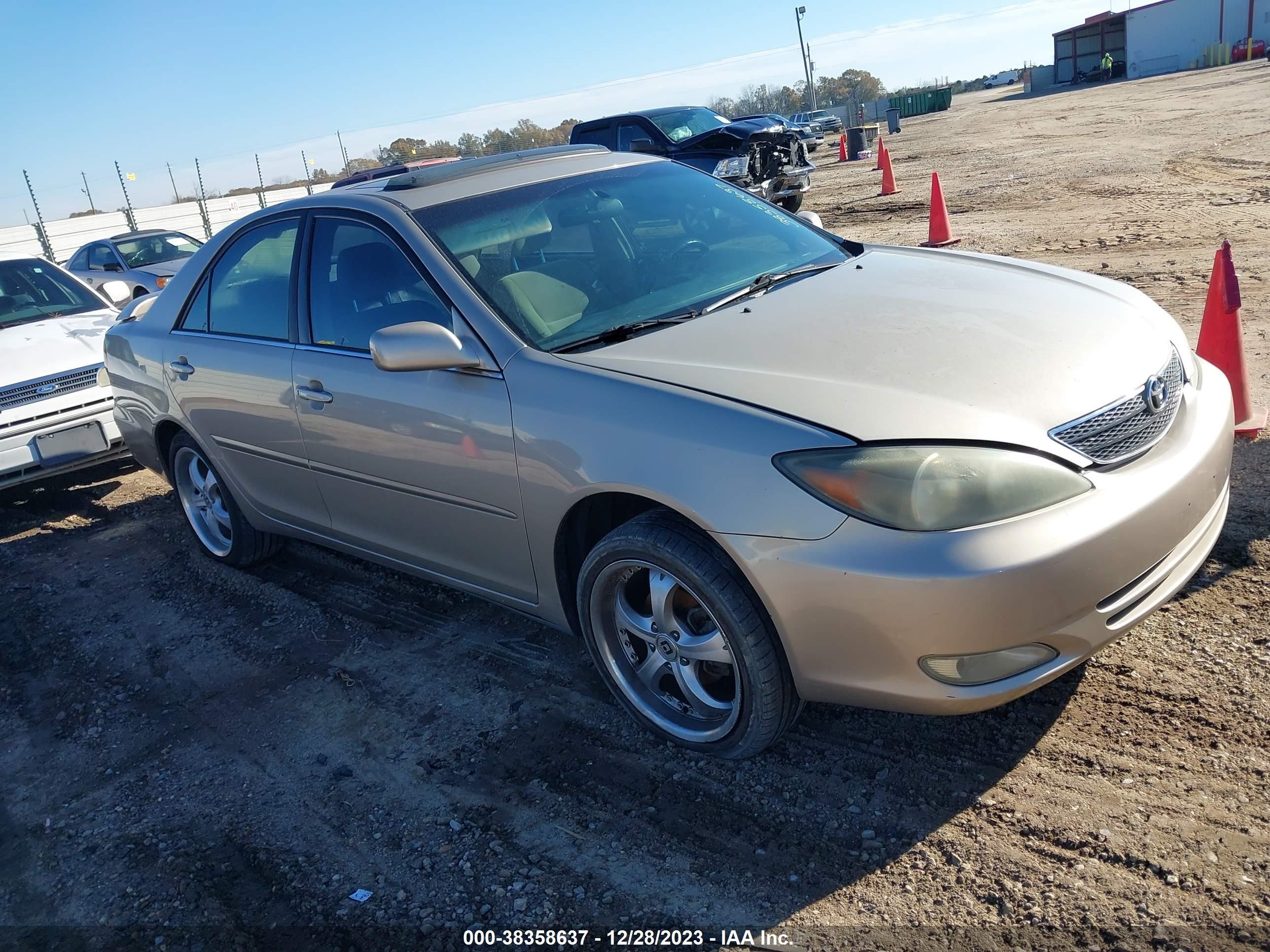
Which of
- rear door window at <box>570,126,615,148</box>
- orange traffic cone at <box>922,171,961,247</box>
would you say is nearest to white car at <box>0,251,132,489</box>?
orange traffic cone at <box>922,171,961,247</box>

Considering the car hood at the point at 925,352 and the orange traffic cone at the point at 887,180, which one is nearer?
the car hood at the point at 925,352

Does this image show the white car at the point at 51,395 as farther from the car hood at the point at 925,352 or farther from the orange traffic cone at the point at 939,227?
the orange traffic cone at the point at 939,227

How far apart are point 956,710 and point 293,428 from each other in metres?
2.77

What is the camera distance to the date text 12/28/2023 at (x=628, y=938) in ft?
7.55

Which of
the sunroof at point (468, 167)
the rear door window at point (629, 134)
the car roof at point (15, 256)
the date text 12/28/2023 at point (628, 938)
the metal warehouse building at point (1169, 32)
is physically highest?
the metal warehouse building at point (1169, 32)

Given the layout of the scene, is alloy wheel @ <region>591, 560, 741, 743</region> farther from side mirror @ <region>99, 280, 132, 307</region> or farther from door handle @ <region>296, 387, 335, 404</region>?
side mirror @ <region>99, 280, 132, 307</region>

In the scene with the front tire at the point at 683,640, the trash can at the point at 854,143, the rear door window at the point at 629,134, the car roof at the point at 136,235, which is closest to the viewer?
the front tire at the point at 683,640

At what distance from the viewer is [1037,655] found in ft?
7.84

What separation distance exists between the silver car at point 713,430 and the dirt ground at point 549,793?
35 cm

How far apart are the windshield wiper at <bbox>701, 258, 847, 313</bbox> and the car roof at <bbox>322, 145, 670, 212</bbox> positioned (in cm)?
95

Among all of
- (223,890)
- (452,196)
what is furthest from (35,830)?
(452,196)

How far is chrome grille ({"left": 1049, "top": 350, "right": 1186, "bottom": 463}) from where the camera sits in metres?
2.46

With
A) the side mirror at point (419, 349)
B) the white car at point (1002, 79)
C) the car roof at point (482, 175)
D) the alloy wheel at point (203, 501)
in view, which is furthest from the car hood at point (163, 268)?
the white car at point (1002, 79)

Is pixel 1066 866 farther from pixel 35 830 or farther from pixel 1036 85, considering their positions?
pixel 1036 85
